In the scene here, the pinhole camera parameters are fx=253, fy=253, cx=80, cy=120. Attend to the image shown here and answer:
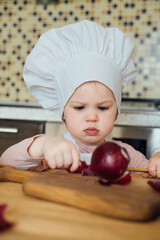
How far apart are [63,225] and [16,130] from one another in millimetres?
1204

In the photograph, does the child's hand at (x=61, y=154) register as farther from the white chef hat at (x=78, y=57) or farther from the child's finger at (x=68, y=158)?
the white chef hat at (x=78, y=57)

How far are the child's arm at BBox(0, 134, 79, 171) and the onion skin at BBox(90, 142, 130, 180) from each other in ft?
0.31

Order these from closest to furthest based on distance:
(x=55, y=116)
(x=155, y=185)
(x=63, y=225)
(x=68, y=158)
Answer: (x=63, y=225) < (x=155, y=185) < (x=68, y=158) < (x=55, y=116)

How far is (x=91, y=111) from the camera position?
764mm

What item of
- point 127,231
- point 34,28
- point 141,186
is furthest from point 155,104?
point 127,231

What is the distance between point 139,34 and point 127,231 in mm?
1787

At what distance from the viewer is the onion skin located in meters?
0.46

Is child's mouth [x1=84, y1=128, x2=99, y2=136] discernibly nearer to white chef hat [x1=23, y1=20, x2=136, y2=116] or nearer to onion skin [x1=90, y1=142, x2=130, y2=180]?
white chef hat [x1=23, y1=20, x2=136, y2=116]

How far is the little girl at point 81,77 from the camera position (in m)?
0.77

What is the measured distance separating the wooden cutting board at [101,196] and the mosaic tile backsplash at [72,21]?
1.50 meters

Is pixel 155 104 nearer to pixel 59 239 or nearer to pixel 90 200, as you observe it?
pixel 90 200

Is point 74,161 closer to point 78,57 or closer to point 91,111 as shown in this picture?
point 91,111

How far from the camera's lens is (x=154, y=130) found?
1.31m

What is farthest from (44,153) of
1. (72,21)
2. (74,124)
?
(72,21)
